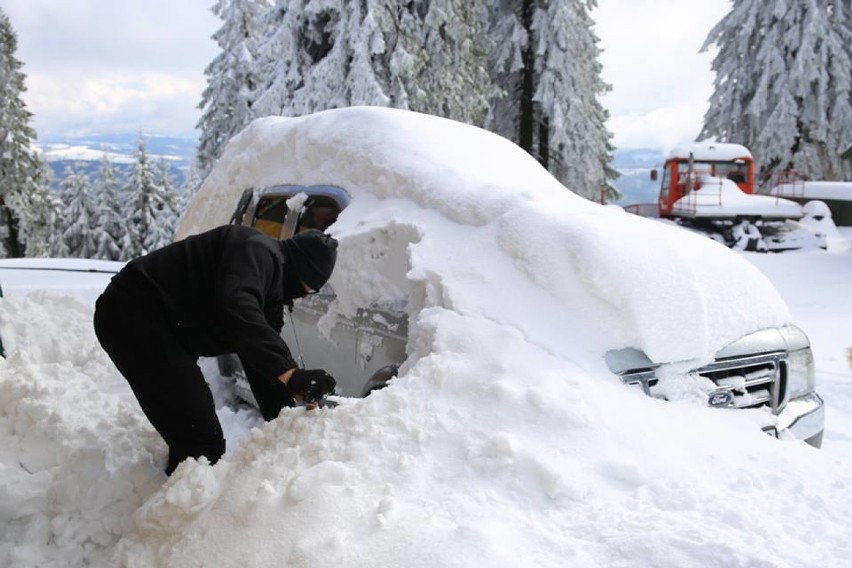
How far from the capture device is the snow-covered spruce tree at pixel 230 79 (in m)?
18.7

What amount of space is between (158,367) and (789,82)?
23.4 meters

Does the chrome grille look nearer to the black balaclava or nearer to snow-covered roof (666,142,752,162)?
the black balaclava

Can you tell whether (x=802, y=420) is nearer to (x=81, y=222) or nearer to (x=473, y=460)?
(x=473, y=460)

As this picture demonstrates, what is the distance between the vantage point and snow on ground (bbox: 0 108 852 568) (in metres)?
2.21

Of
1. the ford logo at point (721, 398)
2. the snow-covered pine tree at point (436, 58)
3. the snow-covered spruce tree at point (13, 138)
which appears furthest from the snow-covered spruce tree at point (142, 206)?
the ford logo at point (721, 398)

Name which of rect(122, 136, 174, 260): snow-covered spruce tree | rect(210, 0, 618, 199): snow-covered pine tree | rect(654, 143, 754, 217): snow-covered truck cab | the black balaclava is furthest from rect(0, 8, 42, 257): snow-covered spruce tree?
the black balaclava

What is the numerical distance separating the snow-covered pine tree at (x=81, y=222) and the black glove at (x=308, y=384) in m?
38.7

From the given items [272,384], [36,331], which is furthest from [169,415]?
[36,331]

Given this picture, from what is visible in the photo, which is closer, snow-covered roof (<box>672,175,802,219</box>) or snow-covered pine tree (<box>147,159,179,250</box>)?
snow-covered roof (<box>672,175,802,219</box>)

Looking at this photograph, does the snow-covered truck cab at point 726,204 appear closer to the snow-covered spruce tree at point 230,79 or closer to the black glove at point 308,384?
the snow-covered spruce tree at point 230,79

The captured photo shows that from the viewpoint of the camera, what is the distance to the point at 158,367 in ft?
9.98

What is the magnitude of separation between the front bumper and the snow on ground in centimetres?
36

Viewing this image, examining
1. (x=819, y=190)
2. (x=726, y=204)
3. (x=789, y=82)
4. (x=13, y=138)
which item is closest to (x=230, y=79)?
(x=13, y=138)

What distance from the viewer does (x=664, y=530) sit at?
2.20 metres
